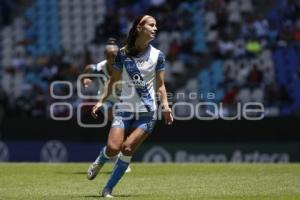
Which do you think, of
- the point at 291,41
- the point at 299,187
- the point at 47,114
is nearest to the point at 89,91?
the point at 47,114

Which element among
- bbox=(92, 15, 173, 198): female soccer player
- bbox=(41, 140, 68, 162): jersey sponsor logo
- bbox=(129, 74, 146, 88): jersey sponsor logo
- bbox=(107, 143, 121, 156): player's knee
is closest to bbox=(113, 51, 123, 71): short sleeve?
bbox=(92, 15, 173, 198): female soccer player

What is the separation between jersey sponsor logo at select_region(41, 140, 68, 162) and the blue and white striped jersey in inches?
511

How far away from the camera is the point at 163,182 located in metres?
13.9

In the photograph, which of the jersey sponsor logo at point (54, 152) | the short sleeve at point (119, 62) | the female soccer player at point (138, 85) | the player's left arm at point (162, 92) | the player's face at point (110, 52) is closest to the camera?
the player's left arm at point (162, 92)

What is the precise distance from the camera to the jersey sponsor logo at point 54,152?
950 inches

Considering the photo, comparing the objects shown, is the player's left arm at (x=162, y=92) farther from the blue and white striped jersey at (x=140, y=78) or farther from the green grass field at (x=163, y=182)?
the green grass field at (x=163, y=182)

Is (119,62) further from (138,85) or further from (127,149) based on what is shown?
(127,149)

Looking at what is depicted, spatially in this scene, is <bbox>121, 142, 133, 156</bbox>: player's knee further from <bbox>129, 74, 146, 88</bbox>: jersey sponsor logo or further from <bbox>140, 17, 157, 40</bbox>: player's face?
<bbox>140, 17, 157, 40</bbox>: player's face

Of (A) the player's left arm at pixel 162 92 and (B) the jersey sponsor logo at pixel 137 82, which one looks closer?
(A) the player's left arm at pixel 162 92

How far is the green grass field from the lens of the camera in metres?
11.7

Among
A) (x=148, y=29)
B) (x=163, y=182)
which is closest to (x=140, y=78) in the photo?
(x=148, y=29)

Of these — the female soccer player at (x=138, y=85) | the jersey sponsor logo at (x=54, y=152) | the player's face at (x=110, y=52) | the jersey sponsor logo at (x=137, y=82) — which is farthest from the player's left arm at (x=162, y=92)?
the jersey sponsor logo at (x=54, y=152)

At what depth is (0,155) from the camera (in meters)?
24.6

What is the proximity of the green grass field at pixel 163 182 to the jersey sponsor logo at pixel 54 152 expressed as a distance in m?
5.94
